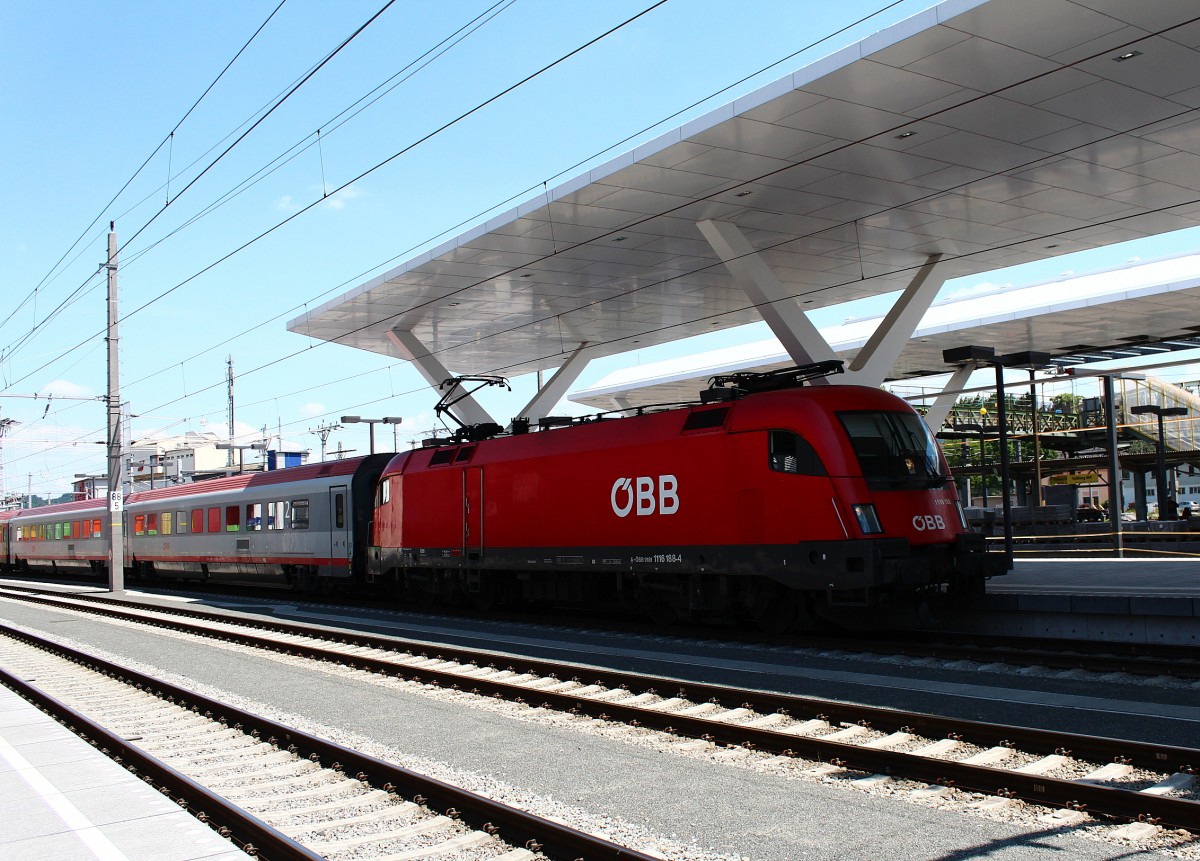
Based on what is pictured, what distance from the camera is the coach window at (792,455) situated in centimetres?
1313

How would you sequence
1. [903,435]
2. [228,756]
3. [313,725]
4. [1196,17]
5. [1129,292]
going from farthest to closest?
1. [1129,292]
2. [903,435]
3. [1196,17]
4. [313,725]
5. [228,756]

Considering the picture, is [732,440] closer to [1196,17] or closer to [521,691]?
[521,691]

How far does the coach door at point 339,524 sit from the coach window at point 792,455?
1322 centimetres

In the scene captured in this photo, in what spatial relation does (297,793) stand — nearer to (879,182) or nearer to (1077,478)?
(879,182)

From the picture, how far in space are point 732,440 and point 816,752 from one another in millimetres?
6868

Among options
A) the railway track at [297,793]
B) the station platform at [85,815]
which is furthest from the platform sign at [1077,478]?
the station platform at [85,815]

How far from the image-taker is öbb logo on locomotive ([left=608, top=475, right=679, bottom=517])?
15.0 m

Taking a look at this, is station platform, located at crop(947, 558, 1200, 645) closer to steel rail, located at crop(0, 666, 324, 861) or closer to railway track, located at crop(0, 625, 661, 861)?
railway track, located at crop(0, 625, 661, 861)

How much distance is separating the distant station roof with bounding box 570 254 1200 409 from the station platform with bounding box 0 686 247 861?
20208mm

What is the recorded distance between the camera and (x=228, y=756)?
8578 millimetres

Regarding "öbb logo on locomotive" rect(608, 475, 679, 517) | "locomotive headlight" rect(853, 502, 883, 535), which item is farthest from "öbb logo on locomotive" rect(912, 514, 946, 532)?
"öbb logo on locomotive" rect(608, 475, 679, 517)

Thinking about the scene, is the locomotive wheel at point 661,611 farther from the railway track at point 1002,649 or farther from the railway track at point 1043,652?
the railway track at point 1043,652

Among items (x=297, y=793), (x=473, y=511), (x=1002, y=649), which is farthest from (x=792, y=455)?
(x=297, y=793)

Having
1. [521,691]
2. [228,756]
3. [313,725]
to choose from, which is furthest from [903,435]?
[228,756]
